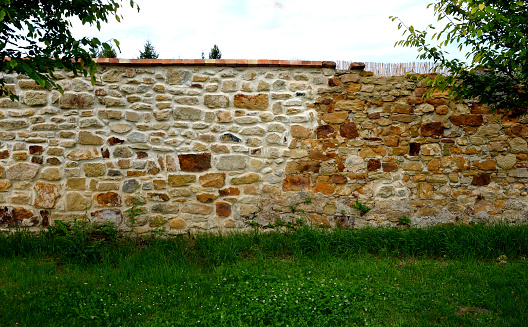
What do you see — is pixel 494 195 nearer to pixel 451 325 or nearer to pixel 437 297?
pixel 437 297

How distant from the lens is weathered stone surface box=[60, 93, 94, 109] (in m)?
4.82

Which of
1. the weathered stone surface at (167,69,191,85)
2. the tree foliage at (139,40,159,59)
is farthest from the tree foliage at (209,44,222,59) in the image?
the weathered stone surface at (167,69,191,85)

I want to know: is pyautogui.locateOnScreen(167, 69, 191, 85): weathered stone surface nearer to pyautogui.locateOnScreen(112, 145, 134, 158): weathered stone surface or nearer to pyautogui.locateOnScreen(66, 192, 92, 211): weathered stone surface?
pyautogui.locateOnScreen(112, 145, 134, 158): weathered stone surface

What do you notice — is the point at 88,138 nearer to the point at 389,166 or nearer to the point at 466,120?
the point at 389,166

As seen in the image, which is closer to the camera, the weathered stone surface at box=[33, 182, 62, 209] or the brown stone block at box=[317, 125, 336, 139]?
the weathered stone surface at box=[33, 182, 62, 209]

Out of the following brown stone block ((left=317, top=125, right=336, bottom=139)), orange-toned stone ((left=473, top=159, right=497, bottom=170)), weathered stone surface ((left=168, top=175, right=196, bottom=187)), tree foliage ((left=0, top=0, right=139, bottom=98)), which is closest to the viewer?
tree foliage ((left=0, top=0, right=139, bottom=98))

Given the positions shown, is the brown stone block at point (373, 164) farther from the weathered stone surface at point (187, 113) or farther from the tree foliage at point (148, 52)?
the tree foliage at point (148, 52)

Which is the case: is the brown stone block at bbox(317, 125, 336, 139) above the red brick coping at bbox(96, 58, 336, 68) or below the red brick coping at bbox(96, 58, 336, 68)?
below

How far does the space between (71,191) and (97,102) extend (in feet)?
A: 4.01

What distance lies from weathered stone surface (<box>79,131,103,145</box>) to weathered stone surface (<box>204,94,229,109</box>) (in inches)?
58.2

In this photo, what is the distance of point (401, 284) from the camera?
12.4 feet

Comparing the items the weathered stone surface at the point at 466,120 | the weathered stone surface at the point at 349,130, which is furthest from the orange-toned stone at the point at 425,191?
the weathered stone surface at the point at 349,130

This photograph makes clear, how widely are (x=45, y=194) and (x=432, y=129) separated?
530 centimetres

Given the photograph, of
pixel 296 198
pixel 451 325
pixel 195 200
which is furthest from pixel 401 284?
pixel 195 200
